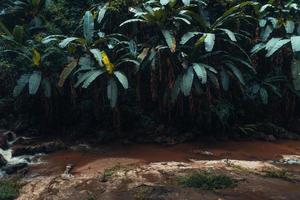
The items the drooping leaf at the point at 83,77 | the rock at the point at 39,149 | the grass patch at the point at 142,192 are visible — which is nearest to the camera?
the grass patch at the point at 142,192

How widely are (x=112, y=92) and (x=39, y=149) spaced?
4.69 feet

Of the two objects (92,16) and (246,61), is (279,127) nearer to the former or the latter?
(246,61)

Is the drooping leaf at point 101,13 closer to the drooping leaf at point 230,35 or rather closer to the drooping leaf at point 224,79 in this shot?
the drooping leaf at point 230,35

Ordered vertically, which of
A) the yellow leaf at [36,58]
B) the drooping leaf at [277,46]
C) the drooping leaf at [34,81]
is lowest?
the drooping leaf at [34,81]

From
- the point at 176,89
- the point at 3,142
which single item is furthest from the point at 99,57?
the point at 3,142

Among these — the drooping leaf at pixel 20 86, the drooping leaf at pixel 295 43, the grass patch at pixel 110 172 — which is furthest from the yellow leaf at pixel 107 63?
the drooping leaf at pixel 295 43

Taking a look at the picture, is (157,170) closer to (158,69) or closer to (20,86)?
(158,69)

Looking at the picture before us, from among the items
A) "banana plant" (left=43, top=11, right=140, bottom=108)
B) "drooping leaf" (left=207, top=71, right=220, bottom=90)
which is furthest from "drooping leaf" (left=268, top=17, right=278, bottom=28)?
"banana plant" (left=43, top=11, right=140, bottom=108)

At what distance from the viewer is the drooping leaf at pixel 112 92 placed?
645cm

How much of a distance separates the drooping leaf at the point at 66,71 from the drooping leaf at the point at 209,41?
7.19 ft

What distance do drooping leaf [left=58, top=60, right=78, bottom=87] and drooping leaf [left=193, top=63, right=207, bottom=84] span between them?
2008 mm

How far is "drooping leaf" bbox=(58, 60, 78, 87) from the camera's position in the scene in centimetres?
672

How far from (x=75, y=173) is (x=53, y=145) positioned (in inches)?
53.4

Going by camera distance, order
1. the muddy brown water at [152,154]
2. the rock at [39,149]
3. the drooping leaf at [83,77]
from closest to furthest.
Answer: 1. the muddy brown water at [152,154]
2. the rock at [39,149]
3. the drooping leaf at [83,77]
